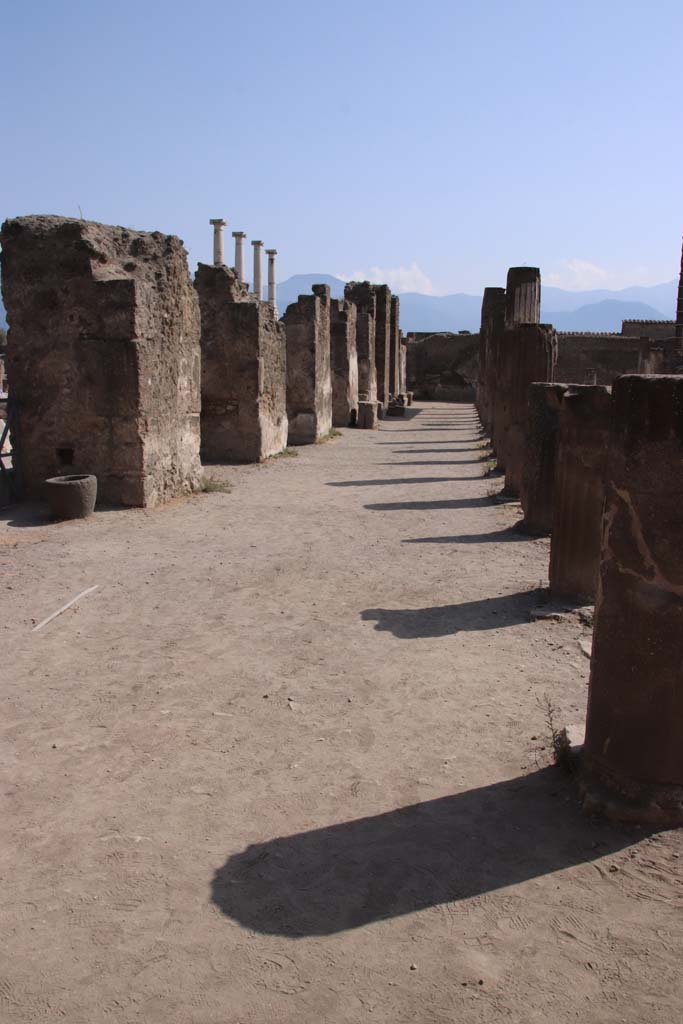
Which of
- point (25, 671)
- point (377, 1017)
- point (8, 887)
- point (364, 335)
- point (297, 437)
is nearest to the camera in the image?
point (377, 1017)

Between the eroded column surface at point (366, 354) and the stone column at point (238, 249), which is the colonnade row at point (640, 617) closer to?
the eroded column surface at point (366, 354)

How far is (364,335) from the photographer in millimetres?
25641

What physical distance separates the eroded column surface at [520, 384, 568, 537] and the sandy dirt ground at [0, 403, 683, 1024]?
178cm

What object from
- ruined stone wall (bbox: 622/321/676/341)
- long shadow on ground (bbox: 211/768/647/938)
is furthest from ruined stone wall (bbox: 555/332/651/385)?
long shadow on ground (bbox: 211/768/647/938)

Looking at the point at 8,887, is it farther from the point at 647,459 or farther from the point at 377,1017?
the point at 647,459

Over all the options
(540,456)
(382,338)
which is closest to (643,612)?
(540,456)

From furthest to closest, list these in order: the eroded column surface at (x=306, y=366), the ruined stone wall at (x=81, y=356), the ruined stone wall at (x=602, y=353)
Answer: the ruined stone wall at (x=602, y=353) → the eroded column surface at (x=306, y=366) → the ruined stone wall at (x=81, y=356)

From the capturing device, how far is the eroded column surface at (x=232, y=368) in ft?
48.0

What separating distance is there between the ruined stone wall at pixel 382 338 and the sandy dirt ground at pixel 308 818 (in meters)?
22.4

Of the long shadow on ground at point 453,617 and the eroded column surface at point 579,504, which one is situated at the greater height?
the eroded column surface at point 579,504

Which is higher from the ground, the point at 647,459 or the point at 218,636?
the point at 647,459

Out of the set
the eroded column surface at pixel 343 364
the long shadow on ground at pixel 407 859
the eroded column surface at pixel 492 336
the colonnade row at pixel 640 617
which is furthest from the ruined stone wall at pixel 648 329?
the long shadow on ground at pixel 407 859

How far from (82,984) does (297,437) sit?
16.4 m

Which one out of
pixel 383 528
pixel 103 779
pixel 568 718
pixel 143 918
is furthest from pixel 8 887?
pixel 383 528
